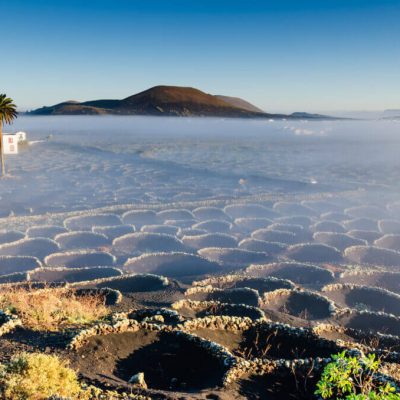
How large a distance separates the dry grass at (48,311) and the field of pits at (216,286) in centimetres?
82

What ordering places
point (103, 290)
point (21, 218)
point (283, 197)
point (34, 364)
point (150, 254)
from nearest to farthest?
point (34, 364) → point (103, 290) → point (150, 254) → point (21, 218) → point (283, 197)

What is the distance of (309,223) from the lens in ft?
150

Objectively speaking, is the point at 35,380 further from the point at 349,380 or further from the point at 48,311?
the point at 48,311

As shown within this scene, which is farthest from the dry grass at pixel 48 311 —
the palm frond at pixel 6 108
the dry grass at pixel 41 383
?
the palm frond at pixel 6 108

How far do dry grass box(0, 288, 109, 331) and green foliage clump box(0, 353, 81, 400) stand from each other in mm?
5024

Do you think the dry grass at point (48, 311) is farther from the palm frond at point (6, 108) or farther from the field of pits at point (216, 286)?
the palm frond at point (6, 108)

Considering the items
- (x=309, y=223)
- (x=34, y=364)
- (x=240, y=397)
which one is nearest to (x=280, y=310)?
(x=240, y=397)

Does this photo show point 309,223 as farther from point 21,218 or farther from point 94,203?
point 21,218

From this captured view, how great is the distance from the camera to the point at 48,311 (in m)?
16.7

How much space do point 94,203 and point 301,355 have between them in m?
39.3

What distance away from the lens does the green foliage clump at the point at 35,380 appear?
9352 mm

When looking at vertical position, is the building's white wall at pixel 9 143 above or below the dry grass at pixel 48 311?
above

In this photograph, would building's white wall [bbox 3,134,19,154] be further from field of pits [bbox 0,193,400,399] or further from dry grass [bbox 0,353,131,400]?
dry grass [bbox 0,353,131,400]

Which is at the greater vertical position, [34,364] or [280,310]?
[34,364]
